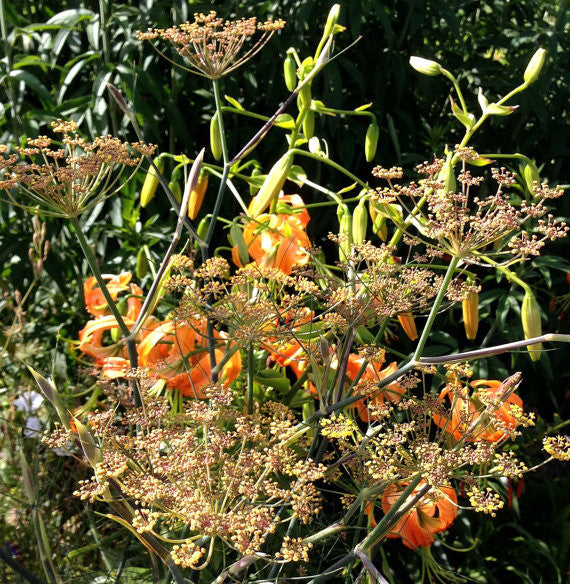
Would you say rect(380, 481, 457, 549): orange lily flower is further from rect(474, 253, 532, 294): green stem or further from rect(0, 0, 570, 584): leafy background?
rect(0, 0, 570, 584): leafy background

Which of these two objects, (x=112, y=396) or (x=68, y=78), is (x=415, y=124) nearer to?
(x=68, y=78)

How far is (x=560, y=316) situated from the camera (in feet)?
4.41

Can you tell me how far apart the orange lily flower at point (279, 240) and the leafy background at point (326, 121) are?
0.29 m

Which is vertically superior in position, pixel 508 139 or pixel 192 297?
pixel 192 297

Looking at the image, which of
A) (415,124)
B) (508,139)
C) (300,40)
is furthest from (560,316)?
(300,40)

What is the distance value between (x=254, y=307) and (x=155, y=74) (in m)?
0.78

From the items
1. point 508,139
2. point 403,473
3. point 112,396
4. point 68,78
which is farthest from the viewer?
point 508,139

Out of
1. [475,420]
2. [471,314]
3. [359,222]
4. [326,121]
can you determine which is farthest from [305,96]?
[326,121]

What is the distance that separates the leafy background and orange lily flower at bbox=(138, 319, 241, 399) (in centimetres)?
36

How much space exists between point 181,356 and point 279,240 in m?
0.18

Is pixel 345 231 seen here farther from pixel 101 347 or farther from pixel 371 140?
pixel 101 347

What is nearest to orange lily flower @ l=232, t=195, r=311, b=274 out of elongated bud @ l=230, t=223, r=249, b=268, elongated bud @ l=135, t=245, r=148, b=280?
elongated bud @ l=230, t=223, r=249, b=268

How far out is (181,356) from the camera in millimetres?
823

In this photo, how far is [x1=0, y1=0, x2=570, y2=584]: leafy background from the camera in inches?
49.8
